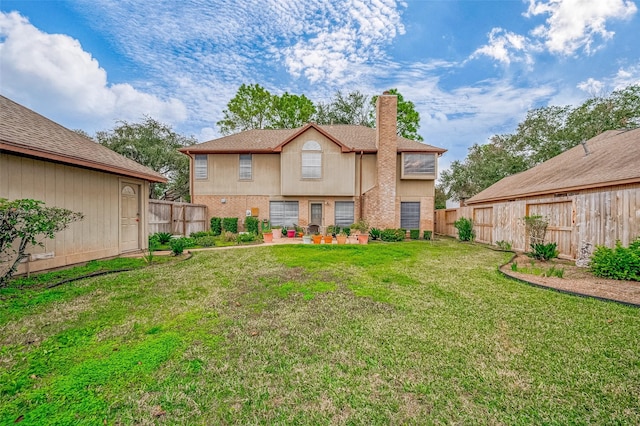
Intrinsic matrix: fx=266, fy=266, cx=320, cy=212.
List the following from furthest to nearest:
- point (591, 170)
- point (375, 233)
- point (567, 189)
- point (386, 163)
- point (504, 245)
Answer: point (386, 163) < point (375, 233) < point (504, 245) < point (591, 170) < point (567, 189)

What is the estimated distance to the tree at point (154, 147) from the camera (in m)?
22.2

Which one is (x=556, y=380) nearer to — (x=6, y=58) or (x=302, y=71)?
(x=6, y=58)

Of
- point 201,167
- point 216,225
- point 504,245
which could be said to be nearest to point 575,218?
point 504,245

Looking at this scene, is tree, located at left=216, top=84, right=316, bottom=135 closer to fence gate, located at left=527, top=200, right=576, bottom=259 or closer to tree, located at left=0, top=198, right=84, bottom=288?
fence gate, located at left=527, top=200, right=576, bottom=259

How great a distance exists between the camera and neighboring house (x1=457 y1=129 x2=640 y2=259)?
6.61 metres

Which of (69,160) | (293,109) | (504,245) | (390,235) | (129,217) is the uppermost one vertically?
(293,109)

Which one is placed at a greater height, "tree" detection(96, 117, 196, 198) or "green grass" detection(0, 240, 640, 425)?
"tree" detection(96, 117, 196, 198)

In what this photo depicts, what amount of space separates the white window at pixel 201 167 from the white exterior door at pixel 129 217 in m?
6.99

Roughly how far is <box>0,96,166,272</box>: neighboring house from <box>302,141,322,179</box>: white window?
7.77 meters

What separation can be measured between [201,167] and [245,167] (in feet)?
8.44

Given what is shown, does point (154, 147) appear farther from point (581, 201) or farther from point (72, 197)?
point (581, 201)

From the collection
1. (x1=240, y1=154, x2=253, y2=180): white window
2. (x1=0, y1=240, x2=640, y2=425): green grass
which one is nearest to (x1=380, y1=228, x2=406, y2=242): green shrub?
(x1=0, y1=240, x2=640, y2=425): green grass

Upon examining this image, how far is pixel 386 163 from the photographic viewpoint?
13.9 metres

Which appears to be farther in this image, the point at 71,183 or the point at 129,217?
the point at 129,217
